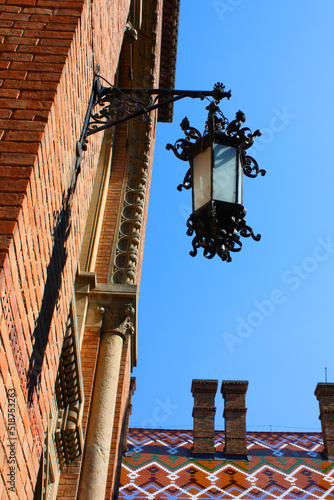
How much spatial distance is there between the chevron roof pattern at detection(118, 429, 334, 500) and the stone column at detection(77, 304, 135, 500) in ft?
25.5

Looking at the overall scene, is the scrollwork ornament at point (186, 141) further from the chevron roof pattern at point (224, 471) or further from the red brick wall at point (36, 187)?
the chevron roof pattern at point (224, 471)

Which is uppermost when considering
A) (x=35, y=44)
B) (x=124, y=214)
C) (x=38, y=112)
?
(x=124, y=214)

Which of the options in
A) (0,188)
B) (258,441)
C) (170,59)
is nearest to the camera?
(0,188)

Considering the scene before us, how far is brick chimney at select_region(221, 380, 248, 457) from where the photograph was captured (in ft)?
53.4

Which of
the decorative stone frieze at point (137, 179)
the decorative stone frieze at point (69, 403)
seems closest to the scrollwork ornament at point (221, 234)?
the decorative stone frieze at point (69, 403)

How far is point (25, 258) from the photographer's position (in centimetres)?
259

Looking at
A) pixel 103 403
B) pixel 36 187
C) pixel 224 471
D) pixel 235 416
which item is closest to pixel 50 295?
pixel 36 187

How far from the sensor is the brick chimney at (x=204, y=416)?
16.3 meters

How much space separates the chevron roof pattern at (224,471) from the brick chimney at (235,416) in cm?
32

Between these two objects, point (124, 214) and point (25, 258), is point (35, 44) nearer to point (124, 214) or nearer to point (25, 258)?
point (25, 258)

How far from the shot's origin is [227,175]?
12.3 ft

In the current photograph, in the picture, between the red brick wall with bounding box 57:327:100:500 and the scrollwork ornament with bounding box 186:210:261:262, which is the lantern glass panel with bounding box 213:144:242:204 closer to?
the scrollwork ornament with bounding box 186:210:261:262

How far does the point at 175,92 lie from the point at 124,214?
4917 millimetres

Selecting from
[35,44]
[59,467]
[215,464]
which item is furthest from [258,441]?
[35,44]
